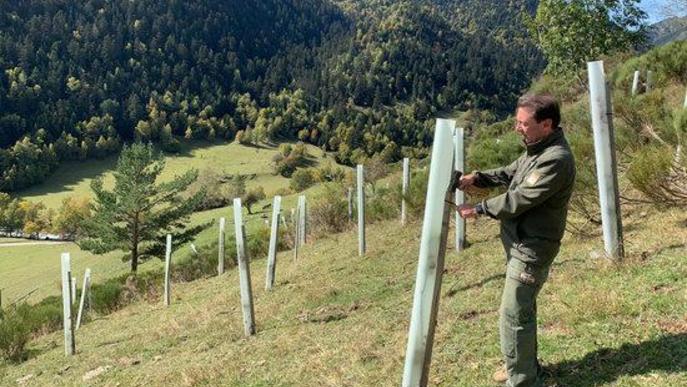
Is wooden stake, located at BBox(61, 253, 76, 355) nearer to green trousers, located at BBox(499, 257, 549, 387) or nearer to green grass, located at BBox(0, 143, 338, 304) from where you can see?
green trousers, located at BBox(499, 257, 549, 387)

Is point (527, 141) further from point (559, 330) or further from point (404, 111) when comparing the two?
point (404, 111)

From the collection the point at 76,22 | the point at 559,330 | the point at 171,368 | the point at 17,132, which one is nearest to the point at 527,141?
the point at 559,330

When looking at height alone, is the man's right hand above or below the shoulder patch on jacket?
below

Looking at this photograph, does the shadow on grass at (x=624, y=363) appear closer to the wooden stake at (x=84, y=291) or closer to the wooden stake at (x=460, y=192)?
the wooden stake at (x=460, y=192)

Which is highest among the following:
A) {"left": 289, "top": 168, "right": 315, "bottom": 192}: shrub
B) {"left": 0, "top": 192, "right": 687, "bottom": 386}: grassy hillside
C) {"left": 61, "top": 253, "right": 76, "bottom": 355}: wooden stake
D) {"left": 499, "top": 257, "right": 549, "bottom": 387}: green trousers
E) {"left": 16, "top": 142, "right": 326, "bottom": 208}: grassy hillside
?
{"left": 499, "top": 257, "right": 549, "bottom": 387}: green trousers

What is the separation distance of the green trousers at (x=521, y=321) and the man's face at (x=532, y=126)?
833 mm

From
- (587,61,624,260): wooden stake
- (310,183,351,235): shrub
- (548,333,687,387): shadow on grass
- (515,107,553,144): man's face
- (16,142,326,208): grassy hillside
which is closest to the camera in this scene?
(515,107,553,144): man's face

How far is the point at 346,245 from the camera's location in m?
15.7

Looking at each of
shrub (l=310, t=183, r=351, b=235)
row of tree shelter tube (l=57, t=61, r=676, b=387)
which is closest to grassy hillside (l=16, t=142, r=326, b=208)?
shrub (l=310, t=183, r=351, b=235)

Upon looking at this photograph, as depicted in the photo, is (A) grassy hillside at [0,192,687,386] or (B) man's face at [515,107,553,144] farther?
(A) grassy hillside at [0,192,687,386]

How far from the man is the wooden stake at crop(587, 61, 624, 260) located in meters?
2.37

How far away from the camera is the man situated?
→ 3.47m

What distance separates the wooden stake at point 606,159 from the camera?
5.67 meters

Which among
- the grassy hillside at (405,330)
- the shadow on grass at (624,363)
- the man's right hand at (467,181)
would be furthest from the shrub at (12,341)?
the shadow on grass at (624,363)
